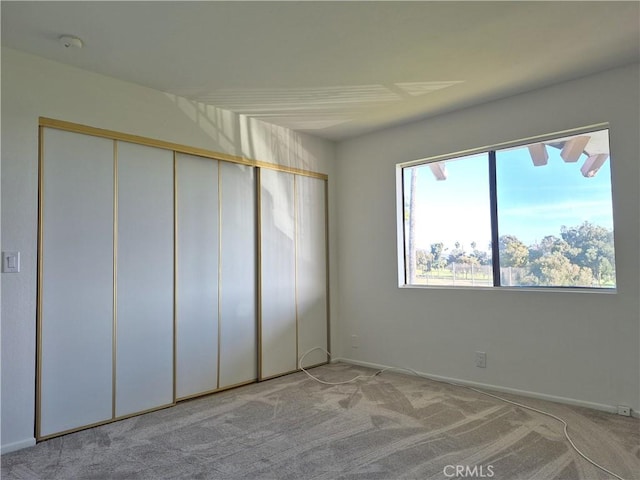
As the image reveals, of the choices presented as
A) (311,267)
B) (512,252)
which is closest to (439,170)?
(512,252)

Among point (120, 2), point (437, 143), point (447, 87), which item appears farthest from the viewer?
point (437, 143)

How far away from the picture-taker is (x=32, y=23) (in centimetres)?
245

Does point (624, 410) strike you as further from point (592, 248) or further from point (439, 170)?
point (439, 170)

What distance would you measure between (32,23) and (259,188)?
7.08ft

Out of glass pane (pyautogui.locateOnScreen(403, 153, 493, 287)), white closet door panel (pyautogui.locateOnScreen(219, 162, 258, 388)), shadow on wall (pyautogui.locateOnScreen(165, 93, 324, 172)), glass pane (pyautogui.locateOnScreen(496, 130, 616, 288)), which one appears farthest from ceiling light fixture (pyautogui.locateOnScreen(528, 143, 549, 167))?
white closet door panel (pyautogui.locateOnScreen(219, 162, 258, 388))

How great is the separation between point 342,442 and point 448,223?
2384mm

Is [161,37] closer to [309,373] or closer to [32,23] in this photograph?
[32,23]

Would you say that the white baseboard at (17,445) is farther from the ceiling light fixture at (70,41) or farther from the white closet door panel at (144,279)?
the ceiling light fixture at (70,41)

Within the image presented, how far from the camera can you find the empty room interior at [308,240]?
2.51m

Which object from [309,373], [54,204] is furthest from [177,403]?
[54,204]

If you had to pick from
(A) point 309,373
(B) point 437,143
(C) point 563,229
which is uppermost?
(B) point 437,143

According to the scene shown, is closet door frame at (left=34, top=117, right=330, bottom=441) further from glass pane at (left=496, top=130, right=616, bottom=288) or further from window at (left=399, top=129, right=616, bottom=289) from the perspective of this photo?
glass pane at (left=496, top=130, right=616, bottom=288)

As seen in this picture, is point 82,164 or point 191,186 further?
point 191,186

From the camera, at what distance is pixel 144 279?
3303mm
